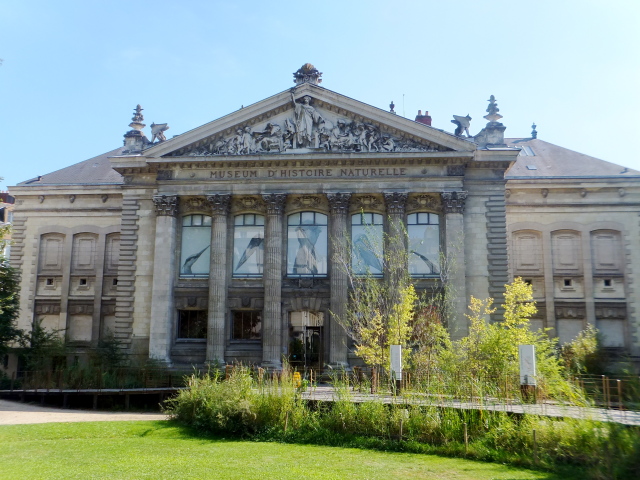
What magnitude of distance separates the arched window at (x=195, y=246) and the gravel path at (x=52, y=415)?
10.9 meters

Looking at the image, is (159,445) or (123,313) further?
(123,313)

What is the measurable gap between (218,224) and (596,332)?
2332 centimetres

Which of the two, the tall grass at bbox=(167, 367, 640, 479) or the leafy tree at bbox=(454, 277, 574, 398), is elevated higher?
the leafy tree at bbox=(454, 277, 574, 398)

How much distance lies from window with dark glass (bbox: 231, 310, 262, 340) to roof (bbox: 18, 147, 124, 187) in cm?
1460

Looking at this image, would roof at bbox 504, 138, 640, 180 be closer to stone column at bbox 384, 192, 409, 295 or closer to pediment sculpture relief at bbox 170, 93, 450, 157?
stone column at bbox 384, 192, 409, 295

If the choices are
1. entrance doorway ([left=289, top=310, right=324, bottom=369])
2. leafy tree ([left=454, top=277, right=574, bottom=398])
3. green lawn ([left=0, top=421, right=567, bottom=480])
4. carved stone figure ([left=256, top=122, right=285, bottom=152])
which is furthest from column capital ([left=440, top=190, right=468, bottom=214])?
green lawn ([left=0, top=421, right=567, bottom=480])

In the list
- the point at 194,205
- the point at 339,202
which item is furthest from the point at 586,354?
the point at 194,205

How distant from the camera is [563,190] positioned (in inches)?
1538

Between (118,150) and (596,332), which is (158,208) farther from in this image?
(596,332)

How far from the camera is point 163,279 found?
3503 centimetres

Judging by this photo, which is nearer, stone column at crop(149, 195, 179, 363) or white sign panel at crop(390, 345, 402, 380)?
white sign panel at crop(390, 345, 402, 380)

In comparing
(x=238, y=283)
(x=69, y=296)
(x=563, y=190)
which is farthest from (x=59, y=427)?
(x=563, y=190)

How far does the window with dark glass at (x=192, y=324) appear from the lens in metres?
35.2

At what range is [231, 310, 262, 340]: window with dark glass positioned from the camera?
114ft
